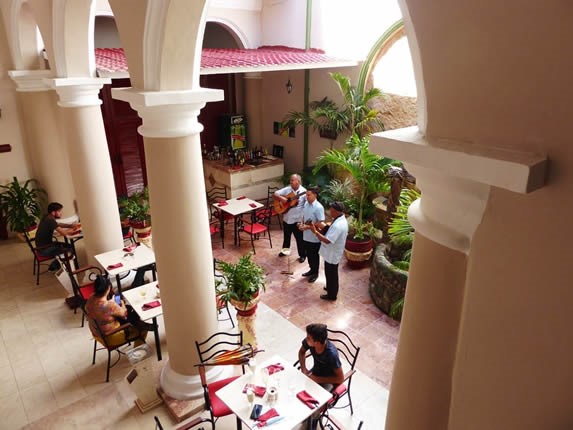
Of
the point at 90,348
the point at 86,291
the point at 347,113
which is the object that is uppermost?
the point at 347,113

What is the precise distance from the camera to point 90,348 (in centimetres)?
608

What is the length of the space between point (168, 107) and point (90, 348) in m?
3.94

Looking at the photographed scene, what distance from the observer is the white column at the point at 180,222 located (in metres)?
3.95

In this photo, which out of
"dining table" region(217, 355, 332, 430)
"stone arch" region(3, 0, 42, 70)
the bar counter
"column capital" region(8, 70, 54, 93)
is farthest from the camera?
the bar counter

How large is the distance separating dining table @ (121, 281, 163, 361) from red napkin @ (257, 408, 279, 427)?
2154 mm

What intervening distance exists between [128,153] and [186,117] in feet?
27.4

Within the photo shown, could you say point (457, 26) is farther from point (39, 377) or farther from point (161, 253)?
point (39, 377)

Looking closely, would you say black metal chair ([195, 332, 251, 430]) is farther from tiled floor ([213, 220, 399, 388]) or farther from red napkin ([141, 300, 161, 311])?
tiled floor ([213, 220, 399, 388])

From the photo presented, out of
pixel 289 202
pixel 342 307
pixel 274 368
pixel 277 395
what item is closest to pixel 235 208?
pixel 289 202

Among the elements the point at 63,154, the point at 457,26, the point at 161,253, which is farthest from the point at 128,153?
the point at 457,26

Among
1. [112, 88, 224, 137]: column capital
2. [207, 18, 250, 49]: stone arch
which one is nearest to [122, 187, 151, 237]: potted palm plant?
[112, 88, 224, 137]: column capital

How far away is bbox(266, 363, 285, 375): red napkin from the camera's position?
4.41 meters

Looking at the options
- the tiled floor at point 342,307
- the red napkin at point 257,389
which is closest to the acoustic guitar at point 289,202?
the tiled floor at point 342,307

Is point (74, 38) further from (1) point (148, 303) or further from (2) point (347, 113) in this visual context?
(2) point (347, 113)
